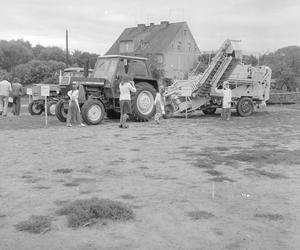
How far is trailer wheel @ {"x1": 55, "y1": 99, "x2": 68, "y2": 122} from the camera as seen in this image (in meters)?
17.6

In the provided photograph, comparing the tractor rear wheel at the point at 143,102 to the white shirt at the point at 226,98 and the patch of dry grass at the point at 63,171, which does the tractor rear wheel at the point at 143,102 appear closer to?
the white shirt at the point at 226,98

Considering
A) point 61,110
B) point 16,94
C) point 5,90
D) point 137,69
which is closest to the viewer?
point 61,110

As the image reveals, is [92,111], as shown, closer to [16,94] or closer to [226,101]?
[226,101]

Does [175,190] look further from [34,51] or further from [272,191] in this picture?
[34,51]

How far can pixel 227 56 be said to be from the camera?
2134 centimetres

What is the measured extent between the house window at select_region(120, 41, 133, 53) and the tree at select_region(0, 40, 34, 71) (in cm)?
1437

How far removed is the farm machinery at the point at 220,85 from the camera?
817 inches

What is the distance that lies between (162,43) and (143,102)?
58.2m

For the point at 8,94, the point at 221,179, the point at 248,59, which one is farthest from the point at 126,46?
the point at 221,179

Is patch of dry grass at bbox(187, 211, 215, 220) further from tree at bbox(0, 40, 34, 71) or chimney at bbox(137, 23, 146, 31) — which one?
chimney at bbox(137, 23, 146, 31)

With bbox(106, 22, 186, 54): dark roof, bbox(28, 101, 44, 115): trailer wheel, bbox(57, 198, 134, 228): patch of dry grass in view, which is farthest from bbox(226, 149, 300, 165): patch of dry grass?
bbox(106, 22, 186, 54): dark roof

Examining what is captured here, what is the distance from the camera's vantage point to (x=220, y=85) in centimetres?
2128

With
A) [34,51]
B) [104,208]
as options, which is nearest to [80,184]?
[104,208]

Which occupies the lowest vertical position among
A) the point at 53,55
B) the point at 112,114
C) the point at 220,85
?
the point at 112,114
